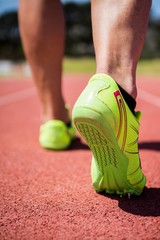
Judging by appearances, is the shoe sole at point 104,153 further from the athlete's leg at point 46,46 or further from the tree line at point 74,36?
the tree line at point 74,36

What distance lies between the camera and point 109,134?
0.99m

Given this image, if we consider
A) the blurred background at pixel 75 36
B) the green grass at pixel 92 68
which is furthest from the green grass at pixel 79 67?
the blurred background at pixel 75 36

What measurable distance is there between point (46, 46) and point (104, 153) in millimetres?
1026

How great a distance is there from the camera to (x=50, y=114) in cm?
193

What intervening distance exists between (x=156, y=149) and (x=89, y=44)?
4091 cm

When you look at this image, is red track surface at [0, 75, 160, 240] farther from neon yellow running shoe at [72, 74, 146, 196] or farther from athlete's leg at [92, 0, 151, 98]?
athlete's leg at [92, 0, 151, 98]

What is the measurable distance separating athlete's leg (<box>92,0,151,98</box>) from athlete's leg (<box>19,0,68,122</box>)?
2.58ft

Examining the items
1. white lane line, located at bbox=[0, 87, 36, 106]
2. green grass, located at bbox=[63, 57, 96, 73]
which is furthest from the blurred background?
white lane line, located at bbox=[0, 87, 36, 106]

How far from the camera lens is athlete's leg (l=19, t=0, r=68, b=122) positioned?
1833 mm

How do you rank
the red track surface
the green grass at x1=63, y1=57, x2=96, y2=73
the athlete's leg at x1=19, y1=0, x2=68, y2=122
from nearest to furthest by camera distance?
the red track surface, the athlete's leg at x1=19, y1=0, x2=68, y2=122, the green grass at x1=63, y1=57, x2=96, y2=73

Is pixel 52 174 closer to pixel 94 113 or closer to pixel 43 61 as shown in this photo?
pixel 94 113

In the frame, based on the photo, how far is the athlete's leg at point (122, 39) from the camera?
1105mm

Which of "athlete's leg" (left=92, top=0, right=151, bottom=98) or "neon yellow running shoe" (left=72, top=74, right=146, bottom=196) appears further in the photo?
"athlete's leg" (left=92, top=0, right=151, bottom=98)

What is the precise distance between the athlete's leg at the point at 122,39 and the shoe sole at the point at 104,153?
198 mm
